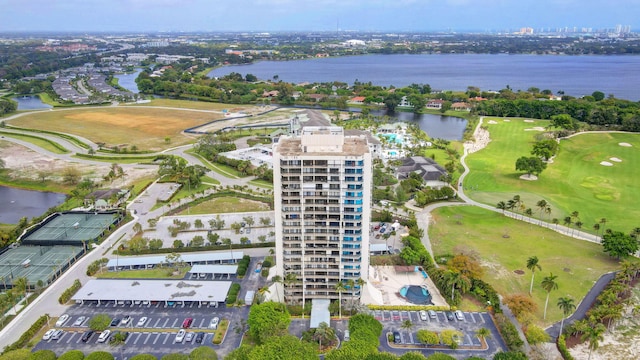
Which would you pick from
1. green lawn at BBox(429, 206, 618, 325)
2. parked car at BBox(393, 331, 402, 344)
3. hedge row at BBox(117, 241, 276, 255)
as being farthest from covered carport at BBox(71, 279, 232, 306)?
green lawn at BBox(429, 206, 618, 325)

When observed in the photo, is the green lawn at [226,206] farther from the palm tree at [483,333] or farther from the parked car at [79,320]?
the palm tree at [483,333]

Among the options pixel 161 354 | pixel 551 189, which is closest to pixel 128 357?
pixel 161 354

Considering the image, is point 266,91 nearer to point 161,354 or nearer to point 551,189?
point 551,189

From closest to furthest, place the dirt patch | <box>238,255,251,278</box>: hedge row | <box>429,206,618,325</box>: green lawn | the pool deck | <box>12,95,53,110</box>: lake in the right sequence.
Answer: the pool deck < <box>429,206,618,325</box>: green lawn < <box>238,255,251,278</box>: hedge row < the dirt patch < <box>12,95,53,110</box>: lake

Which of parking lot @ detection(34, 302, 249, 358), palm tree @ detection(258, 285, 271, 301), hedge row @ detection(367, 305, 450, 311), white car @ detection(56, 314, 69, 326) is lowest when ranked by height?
parking lot @ detection(34, 302, 249, 358)

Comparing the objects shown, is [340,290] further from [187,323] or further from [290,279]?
[187,323]

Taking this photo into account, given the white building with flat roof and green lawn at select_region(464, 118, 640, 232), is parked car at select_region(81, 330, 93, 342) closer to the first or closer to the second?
the white building with flat roof
